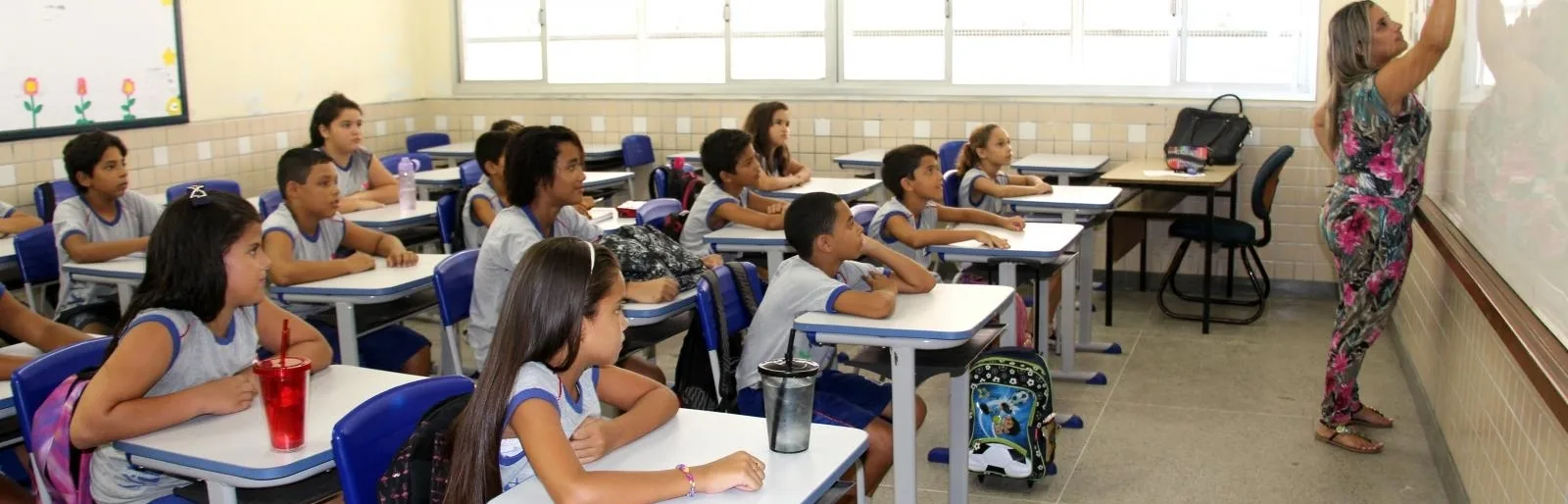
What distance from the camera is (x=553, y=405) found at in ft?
7.04

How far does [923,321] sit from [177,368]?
1.69 m

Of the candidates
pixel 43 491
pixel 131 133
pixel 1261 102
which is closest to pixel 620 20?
pixel 131 133

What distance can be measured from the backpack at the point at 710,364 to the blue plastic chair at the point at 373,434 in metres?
1.17

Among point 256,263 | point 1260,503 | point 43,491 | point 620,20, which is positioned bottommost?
point 1260,503

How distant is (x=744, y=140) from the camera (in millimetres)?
5258

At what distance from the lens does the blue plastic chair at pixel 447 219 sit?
545 cm

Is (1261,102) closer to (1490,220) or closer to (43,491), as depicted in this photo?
(1490,220)

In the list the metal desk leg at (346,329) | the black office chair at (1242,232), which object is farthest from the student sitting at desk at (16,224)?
the black office chair at (1242,232)

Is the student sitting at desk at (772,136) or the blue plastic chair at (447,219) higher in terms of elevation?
the student sitting at desk at (772,136)

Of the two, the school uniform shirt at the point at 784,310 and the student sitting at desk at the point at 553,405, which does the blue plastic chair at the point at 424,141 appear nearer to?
the school uniform shirt at the point at 784,310

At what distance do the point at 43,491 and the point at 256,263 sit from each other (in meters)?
0.60

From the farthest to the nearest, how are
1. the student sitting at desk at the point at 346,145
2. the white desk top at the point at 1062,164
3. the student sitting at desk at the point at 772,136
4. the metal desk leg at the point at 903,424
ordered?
the white desk top at the point at 1062,164 < the student sitting at desk at the point at 772,136 < the student sitting at desk at the point at 346,145 < the metal desk leg at the point at 903,424

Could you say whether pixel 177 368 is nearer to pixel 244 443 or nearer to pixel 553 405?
pixel 244 443

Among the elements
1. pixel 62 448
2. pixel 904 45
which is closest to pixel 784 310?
pixel 62 448
